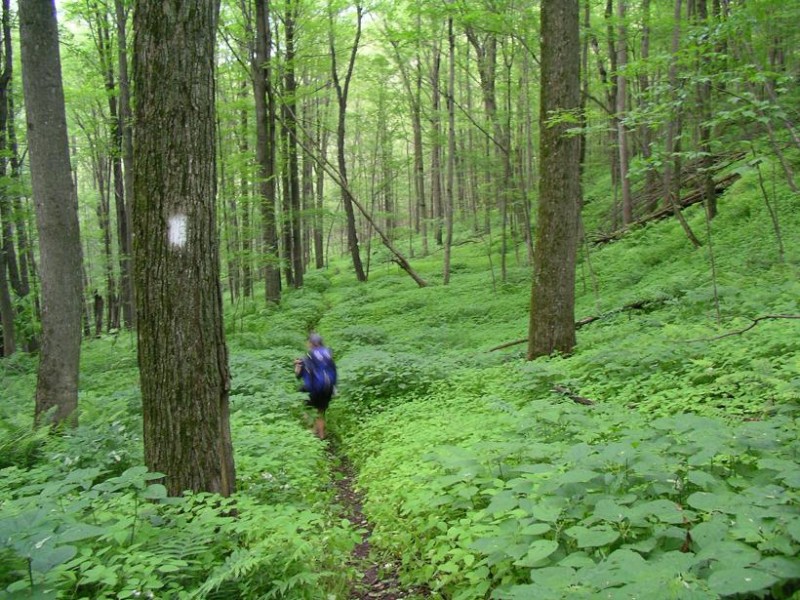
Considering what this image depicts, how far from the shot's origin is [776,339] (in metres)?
5.62

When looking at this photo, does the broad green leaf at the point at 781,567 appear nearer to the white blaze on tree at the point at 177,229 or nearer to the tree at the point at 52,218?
the white blaze on tree at the point at 177,229

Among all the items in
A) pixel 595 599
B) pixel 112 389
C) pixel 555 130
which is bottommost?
pixel 112 389

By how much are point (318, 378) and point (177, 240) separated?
446 centimetres

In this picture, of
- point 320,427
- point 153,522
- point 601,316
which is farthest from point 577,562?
point 601,316

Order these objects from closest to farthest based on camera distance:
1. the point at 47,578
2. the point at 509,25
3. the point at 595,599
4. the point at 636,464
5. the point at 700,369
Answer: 1. the point at 595,599
2. the point at 47,578
3. the point at 636,464
4. the point at 700,369
5. the point at 509,25

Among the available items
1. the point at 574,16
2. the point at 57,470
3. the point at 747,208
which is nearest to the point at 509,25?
the point at 574,16

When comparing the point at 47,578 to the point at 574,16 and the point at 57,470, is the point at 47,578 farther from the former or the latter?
the point at 574,16

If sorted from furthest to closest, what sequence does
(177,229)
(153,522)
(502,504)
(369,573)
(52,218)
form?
(52,218) < (369,573) < (177,229) < (153,522) < (502,504)

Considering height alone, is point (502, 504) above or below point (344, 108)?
below

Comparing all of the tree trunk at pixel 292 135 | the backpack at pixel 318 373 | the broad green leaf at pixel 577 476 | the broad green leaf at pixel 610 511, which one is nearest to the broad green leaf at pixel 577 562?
the broad green leaf at pixel 610 511

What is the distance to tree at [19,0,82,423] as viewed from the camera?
245 inches

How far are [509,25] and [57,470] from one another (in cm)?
1186

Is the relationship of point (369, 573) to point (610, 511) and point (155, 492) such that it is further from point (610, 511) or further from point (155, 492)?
point (610, 511)

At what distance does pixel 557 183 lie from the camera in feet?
24.6
